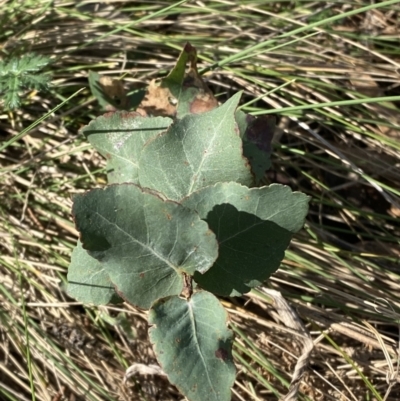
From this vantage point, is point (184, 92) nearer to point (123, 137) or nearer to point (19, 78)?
point (123, 137)

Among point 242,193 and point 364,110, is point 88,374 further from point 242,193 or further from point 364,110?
point 364,110

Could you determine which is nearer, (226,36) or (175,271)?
(175,271)

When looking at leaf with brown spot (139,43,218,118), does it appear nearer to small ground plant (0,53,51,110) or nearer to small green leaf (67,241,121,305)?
small ground plant (0,53,51,110)

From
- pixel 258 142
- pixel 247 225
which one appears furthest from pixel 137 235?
pixel 258 142

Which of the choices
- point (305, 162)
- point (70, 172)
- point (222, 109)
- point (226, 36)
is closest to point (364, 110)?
point (305, 162)

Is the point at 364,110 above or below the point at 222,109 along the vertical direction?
below

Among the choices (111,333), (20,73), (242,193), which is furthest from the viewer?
(111,333)

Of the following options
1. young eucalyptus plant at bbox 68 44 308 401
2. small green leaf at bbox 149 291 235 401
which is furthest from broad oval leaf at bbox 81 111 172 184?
small green leaf at bbox 149 291 235 401
